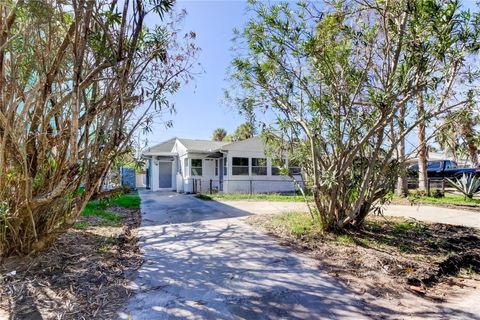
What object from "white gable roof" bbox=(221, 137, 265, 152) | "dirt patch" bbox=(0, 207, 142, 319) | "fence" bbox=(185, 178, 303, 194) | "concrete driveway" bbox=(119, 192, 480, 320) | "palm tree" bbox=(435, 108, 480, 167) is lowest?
"concrete driveway" bbox=(119, 192, 480, 320)

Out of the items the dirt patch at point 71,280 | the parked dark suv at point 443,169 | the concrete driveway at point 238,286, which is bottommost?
the concrete driveway at point 238,286

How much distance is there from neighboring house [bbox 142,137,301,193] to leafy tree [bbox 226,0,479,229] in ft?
34.7

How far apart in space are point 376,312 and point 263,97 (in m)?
5.22

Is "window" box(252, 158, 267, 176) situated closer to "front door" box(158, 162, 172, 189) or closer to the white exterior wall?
the white exterior wall

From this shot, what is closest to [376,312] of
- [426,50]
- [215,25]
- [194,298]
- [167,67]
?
[194,298]

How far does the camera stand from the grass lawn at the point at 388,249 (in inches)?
170

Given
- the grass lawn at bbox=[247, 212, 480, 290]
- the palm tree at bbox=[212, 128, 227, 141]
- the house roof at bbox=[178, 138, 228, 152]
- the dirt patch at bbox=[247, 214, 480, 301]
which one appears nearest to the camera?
the dirt patch at bbox=[247, 214, 480, 301]

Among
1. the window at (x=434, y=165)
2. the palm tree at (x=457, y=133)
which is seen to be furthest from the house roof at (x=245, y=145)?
the window at (x=434, y=165)

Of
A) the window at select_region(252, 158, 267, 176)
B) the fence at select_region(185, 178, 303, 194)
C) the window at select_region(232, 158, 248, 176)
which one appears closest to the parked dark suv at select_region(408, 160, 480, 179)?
the fence at select_region(185, 178, 303, 194)

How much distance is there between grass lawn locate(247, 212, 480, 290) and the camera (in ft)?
14.2

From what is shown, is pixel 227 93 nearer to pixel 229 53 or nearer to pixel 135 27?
pixel 229 53

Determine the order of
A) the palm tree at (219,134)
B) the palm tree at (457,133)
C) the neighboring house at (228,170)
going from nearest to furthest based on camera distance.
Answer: the palm tree at (457,133), the neighboring house at (228,170), the palm tree at (219,134)

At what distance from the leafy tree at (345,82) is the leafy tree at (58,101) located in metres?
2.30

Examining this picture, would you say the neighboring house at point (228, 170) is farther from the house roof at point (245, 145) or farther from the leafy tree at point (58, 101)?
the leafy tree at point (58, 101)
